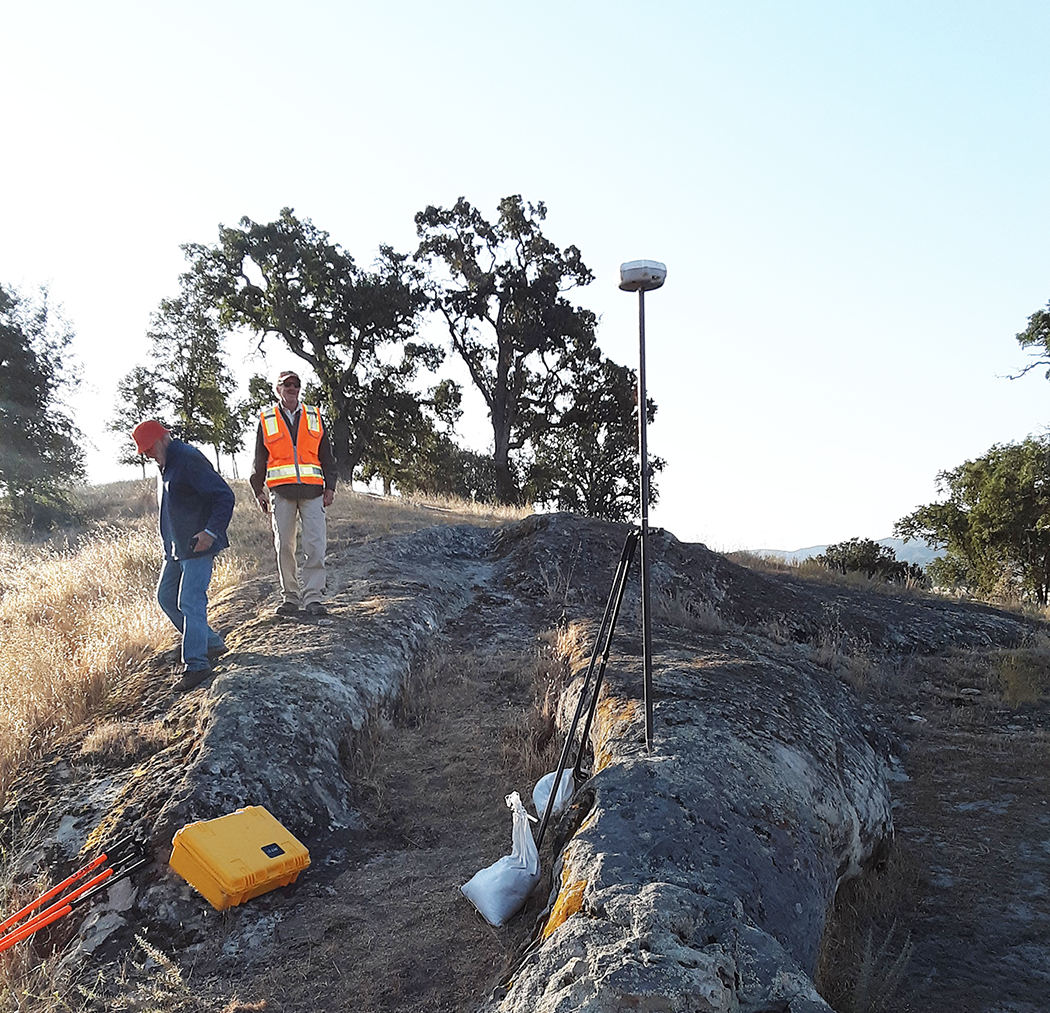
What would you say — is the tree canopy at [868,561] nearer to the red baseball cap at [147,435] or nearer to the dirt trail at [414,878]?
the dirt trail at [414,878]

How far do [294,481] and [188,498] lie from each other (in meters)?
1.19

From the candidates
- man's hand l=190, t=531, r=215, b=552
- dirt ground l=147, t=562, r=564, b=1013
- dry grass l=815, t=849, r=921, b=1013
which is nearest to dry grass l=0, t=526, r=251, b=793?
man's hand l=190, t=531, r=215, b=552

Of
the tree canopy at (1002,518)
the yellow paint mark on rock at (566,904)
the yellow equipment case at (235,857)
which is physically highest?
the tree canopy at (1002,518)

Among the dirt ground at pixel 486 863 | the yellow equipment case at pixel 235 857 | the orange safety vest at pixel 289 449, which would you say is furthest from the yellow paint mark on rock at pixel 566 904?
the orange safety vest at pixel 289 449

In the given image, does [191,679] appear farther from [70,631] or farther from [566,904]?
[566,904]

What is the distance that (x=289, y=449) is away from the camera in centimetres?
683

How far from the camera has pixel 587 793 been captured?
11.6ft

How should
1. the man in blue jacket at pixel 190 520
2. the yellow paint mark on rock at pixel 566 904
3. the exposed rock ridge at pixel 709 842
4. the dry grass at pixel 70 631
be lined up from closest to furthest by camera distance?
1. the exposed rock ridge at pixel 709 842
2. the yellow paint mark on rock at pixel 566 904
3. the dry grass at pixel 70 631
4. the man in blue jacket at pixel 190 520

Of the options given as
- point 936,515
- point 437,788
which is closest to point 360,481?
point 936,515

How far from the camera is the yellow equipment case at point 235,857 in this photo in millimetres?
3713

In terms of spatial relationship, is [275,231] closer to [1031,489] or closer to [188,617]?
[188,617]

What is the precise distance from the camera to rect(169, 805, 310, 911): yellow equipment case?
146 inches

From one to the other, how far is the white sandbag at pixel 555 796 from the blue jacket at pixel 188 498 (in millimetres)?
2837

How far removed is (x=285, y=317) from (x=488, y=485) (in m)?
8.89
